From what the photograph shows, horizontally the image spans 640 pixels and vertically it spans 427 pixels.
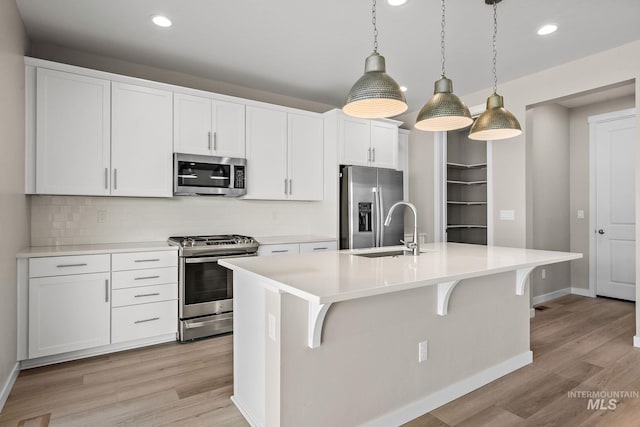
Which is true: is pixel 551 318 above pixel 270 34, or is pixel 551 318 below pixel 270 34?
below

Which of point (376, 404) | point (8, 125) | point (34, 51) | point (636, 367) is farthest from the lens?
point (34, 51)

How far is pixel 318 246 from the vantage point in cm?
411

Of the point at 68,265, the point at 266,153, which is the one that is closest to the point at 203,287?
the point at 68,265

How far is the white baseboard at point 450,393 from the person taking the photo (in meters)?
2.01

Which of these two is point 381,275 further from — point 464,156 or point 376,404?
point 464,156

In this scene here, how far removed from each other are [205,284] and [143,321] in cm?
59

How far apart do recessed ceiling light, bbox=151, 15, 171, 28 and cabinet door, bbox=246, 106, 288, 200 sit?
1197mm

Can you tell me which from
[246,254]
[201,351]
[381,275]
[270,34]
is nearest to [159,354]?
[201,351]

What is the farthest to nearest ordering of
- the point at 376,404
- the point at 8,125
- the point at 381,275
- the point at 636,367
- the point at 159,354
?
the point at 159,354 < the point at 636,367 < the point at 8,125 < the point at 376,404 < the point at 381,275

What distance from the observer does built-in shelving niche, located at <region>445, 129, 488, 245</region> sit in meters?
5.72

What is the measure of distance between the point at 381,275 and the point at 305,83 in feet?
10.1

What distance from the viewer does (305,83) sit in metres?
4.18

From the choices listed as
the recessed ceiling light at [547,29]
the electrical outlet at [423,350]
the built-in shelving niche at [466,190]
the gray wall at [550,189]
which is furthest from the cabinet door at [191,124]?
the gray wall at [550,189]

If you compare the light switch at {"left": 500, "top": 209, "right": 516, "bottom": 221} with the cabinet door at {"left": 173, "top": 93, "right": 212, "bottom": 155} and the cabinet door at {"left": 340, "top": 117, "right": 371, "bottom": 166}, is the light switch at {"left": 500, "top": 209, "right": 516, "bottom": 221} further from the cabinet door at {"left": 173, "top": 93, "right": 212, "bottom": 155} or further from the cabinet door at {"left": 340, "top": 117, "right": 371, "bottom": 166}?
the cabinet door at {"left": 173, "top": 93, "right": 212, "bottom": 155}
